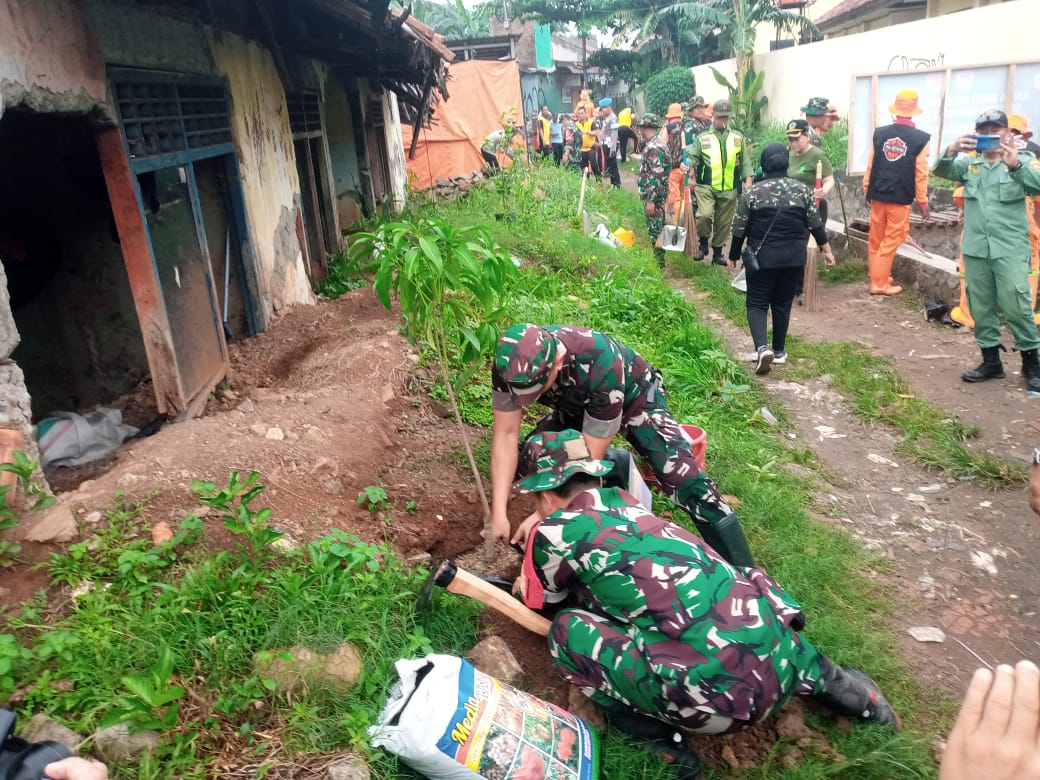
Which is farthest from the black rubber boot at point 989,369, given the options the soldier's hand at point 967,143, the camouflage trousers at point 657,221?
the camouflage trousers at point 657,221

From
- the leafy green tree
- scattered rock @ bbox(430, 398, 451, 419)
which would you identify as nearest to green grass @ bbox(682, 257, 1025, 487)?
scattered rock @ bbox(430, 398, 451, 419)

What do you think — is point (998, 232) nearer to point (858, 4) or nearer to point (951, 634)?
point (951, 634)

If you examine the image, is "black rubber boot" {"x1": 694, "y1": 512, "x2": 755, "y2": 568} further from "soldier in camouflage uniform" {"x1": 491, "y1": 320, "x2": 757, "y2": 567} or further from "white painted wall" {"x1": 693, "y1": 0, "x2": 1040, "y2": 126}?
"white painted wall" {"x1": 693, "y1": 0, "x2": 1040, "y2": 126}

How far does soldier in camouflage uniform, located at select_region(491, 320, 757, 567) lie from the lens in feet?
9.54

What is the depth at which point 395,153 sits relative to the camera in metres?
13.2

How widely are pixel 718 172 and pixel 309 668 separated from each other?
25.6ft

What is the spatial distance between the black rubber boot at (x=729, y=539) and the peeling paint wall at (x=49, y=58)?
324 cm

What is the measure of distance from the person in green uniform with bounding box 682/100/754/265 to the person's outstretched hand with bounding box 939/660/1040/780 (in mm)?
8177

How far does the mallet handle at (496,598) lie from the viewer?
8.43ft

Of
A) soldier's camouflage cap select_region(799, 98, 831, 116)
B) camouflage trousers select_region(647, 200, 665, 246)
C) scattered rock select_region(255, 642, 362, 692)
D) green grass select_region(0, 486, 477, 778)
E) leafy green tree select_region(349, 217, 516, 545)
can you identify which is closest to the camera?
green grass select_region(0, 486, 477, 778)

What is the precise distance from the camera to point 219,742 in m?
2.21

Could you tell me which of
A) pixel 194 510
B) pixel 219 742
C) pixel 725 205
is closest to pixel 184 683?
pixel 219 742

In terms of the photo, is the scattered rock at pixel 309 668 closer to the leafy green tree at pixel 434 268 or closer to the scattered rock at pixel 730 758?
the leafy green tree at pixel 434 268

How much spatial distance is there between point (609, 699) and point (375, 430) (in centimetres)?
212
